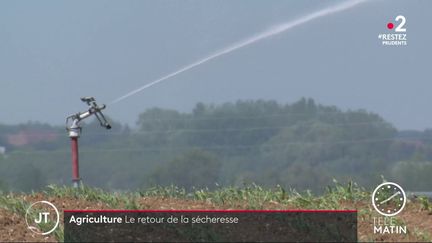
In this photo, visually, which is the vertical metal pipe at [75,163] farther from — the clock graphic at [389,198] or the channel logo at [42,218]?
the clock graphic at [389,198]

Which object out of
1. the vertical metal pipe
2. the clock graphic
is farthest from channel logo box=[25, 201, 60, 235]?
the clock graphic

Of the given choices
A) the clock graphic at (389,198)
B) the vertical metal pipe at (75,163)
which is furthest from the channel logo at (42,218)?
the clock graphic at (389,198)

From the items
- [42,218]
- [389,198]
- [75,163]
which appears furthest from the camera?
[75,163]

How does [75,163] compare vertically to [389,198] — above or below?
above

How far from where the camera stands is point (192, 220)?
31.7 ft

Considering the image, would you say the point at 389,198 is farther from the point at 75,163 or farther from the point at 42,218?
the point at 42,218

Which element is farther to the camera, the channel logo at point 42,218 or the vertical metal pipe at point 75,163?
the vertical metal pipe at point 75,163

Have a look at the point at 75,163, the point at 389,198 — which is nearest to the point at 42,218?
the point at 75,163

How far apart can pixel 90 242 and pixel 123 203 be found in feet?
4.05

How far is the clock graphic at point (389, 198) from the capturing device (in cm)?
1050

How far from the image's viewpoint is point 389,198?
10.6 meters

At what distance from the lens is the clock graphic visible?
10500 millimetres

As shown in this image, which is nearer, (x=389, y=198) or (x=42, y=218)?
(x=42, y=218)

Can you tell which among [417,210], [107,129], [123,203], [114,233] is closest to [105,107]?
[107,129]
